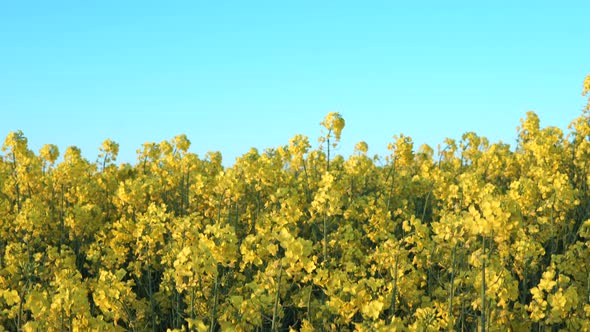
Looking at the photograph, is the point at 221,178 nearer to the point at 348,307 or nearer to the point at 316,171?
the point at 348,307

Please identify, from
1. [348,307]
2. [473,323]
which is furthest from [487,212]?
[473,323]

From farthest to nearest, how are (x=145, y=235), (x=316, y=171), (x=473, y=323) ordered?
(x=316, y=171), (x=145, y=235), (x=473, y=323)

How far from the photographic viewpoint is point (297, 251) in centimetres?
375

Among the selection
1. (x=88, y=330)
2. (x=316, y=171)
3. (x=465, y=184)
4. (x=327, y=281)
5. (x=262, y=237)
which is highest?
(x=316, y=171)

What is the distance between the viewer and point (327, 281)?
4.57 metres

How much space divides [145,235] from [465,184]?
Answer: 3.60 metres

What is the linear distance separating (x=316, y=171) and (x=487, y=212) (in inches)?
277

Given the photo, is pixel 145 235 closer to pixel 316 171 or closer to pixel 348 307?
pixel 348 307

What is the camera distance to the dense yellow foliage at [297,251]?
4156 millimetres

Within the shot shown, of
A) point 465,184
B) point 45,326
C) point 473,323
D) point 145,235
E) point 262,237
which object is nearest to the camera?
point 45,326

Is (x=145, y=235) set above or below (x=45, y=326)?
above

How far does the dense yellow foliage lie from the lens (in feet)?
13.6

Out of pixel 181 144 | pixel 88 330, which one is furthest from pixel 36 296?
pixel 181 144

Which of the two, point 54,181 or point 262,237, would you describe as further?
point 54,181
